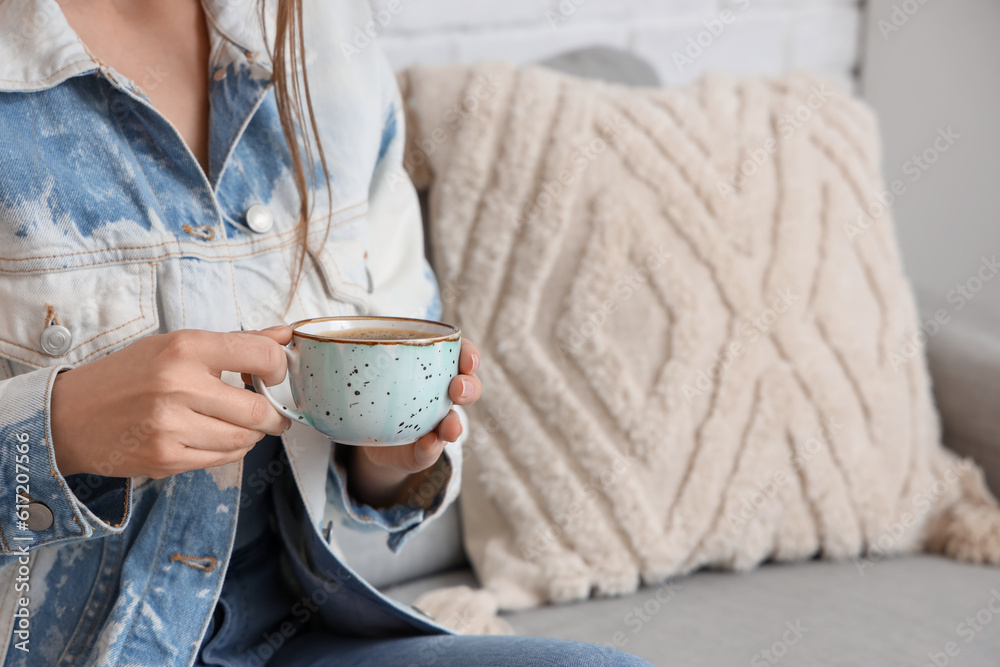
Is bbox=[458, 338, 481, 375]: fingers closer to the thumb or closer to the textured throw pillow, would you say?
the thumb

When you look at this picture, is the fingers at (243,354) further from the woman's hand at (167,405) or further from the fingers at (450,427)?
the fingers at (450,427)

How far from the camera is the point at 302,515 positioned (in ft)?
2.34

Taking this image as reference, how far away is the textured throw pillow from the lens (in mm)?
926

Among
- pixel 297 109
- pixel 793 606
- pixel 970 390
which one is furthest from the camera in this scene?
pixel 970 390

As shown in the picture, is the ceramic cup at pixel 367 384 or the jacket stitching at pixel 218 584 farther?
the jacket stitching at pixel 218 584

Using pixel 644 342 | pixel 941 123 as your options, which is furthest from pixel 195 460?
pixel 941 123

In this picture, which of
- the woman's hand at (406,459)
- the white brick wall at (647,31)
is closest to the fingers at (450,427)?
the woman's hand at (406,459)

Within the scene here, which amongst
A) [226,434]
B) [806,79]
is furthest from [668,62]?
[226,434]

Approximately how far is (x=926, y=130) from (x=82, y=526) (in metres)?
1.74

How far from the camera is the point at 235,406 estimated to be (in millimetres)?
473

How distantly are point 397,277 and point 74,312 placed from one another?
0.30 m

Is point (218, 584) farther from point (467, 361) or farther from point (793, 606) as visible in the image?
point (793, 606)

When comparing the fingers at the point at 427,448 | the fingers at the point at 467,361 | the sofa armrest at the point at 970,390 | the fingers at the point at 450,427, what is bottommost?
the sofa armrest at the point at 970,390

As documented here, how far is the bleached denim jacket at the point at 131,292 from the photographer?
56 centimetres
